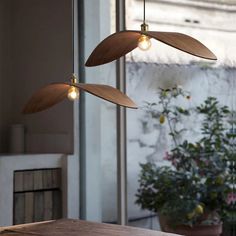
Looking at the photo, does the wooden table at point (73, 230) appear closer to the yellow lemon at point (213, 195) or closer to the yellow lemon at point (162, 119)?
the yellow lemon at point (213, 195)

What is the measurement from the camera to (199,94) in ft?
12.8

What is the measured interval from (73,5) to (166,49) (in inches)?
34.5

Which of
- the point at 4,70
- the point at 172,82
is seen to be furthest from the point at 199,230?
the point at 4,70

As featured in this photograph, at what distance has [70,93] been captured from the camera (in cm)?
255

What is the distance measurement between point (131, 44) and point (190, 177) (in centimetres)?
187

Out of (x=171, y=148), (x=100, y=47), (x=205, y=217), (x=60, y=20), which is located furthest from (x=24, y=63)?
(x=100, y=47)

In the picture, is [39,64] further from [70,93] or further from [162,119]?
[70,93]

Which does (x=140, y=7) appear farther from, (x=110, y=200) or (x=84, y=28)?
(x=110, y=200)

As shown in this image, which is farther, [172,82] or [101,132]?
[101,132]

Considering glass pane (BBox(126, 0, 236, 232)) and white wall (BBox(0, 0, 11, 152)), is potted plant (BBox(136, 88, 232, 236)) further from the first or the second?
white wall (BBox(0, 0, 11, 152))

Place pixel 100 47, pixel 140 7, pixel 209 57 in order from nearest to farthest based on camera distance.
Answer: pixel 209 57 → pixel 100 47 → pixel 140 7

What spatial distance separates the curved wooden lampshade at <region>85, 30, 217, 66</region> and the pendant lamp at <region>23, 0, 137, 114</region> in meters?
0.16

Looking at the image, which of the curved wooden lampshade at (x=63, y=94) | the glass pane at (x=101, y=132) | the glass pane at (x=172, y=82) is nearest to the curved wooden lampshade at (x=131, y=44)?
the curved wooden lampshade at (x=63, y=94)

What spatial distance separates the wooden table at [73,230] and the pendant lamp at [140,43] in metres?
0.89
